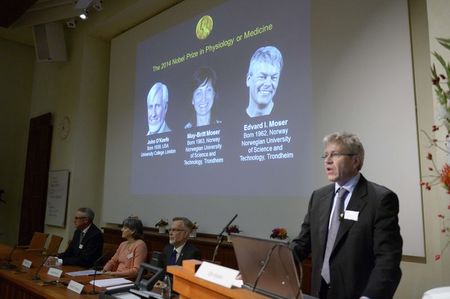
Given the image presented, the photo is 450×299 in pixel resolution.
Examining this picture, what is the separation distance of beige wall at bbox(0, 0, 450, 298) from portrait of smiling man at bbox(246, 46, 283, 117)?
1.25m

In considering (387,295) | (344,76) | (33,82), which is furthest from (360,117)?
(33,82)

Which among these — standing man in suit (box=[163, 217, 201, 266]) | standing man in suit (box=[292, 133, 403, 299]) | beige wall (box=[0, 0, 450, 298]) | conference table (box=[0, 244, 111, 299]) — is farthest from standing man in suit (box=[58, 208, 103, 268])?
standing man in suit (box=[292, 133, 403, 299])

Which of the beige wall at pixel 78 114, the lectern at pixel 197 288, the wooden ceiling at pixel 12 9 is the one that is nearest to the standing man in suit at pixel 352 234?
the lectern at pixel 197 288

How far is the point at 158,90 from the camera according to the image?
16.7 ft

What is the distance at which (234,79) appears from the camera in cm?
408

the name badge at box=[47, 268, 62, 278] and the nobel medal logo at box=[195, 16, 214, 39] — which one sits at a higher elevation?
the nobel medal logo at box=[195, 16, 214, 39]

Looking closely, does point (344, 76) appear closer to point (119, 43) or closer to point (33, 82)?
point (119, 43)

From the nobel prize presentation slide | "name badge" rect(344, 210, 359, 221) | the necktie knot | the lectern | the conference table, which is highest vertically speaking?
the nobel prize presentation slide

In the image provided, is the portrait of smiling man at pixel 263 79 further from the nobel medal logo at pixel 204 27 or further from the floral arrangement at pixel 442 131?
the floral arrangement at pixel 442 131

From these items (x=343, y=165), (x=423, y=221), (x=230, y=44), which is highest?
(x=230, y=44)

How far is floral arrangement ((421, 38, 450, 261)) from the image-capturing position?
135 centimetres

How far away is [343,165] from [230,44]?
9.03 feet

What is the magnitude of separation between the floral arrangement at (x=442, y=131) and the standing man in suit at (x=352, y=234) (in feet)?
0.74

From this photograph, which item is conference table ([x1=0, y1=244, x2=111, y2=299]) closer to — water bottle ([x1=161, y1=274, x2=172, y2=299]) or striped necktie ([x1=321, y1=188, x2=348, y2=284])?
water bottle ([x1=161, y1=274, x2=172, y2=299])
